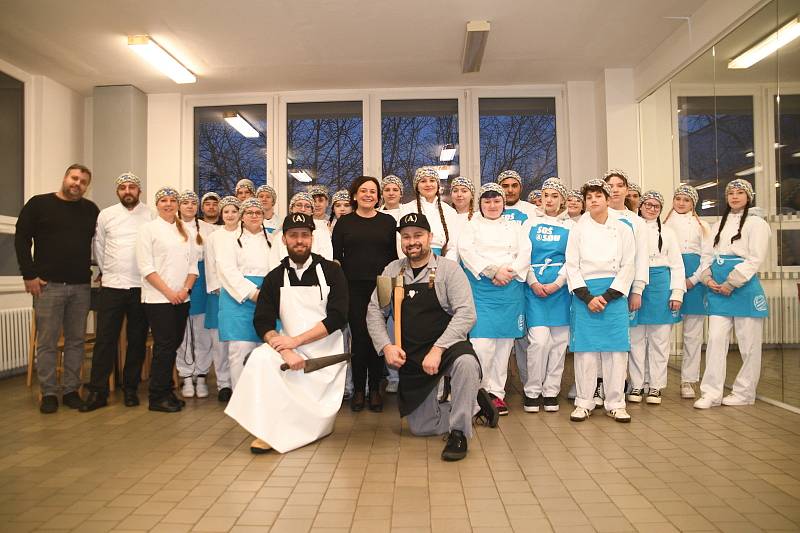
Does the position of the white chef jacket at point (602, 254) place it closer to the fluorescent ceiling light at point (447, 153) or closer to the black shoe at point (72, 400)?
the black shoe at point (72, 400)

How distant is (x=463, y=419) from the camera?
367cm

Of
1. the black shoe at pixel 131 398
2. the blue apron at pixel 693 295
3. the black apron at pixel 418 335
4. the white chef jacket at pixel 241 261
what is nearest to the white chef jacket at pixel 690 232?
the blue apron at pixel 693 295

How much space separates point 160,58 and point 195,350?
3590 mm

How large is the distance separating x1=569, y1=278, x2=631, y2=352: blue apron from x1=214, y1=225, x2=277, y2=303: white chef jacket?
2.52 meters

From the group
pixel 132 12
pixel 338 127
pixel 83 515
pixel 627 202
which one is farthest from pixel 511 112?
pixel 83 515

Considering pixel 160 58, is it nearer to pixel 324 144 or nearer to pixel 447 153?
pixel 324 144

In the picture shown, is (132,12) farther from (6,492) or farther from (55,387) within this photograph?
(6,492)

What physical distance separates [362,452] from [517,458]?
36.6 inches

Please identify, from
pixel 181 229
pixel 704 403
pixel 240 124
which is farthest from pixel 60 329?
pixel 704 403

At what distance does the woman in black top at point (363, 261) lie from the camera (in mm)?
4836

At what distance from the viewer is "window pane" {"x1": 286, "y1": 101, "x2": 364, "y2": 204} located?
8828 millimetres

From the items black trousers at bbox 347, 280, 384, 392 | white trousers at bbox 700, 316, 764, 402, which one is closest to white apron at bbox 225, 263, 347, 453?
black trousers at bbox 347, 280, 384, 392

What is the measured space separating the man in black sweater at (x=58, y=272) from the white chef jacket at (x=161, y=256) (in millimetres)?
546

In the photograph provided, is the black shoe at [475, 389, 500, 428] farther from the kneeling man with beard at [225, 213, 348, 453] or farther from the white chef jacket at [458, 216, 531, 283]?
the white chef jacket at [458, 216, 531, 283]
